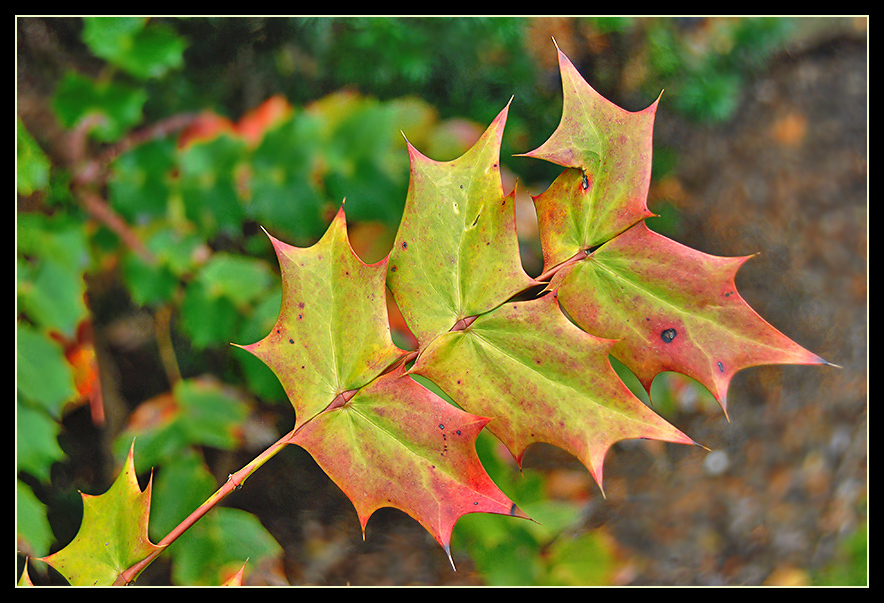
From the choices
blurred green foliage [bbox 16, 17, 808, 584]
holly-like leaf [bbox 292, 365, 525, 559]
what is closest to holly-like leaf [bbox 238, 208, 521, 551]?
holly-like leaf [bbox 292, 365, 525, 559]

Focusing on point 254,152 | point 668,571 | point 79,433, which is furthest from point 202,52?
point 668,571

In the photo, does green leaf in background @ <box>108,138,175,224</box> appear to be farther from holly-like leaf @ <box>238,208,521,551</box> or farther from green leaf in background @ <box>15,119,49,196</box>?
holly-like leaf @ <box>238,208,521,551</box>

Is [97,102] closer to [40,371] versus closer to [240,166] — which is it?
[240,166]

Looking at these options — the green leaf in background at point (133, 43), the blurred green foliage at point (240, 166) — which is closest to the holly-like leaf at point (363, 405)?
the blurred green foliage at point (240, 166)

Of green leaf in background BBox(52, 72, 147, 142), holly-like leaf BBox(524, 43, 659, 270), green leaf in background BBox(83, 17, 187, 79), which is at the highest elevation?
green leaf in background BBox(83, 17, 187, 79)

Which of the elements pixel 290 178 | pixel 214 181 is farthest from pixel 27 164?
pixel 290 178

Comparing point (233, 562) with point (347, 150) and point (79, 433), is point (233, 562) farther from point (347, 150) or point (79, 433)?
point (347, 150)

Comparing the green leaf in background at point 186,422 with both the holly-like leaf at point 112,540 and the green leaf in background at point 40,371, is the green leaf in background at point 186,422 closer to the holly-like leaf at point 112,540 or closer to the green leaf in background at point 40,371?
the green leaf in background at point 40,371
